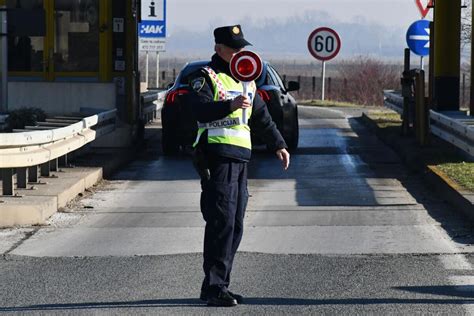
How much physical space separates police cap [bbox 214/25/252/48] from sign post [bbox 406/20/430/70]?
51.2ft

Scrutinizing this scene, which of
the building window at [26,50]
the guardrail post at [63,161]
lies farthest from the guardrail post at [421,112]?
the building window at [26,50]

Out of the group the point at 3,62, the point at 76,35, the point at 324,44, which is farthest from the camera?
the point at 324,44

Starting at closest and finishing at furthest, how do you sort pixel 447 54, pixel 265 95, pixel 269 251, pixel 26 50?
1. pixel 269 251
2. pixel 265 95
3. pixel 26 50
4. pixel 447 54

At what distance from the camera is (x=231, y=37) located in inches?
330

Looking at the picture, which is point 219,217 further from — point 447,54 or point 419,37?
point 419,37

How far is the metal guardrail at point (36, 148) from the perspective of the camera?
1288 cm

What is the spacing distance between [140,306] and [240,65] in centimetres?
169

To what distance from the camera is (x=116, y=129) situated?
19.5 metres

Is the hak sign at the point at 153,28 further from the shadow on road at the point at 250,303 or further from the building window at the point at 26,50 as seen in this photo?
the shadow on road at the point at 250,303

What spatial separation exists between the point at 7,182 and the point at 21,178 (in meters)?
0.68

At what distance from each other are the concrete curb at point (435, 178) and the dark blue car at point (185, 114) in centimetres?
175

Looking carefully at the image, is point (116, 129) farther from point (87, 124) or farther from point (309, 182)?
point (309, 182)

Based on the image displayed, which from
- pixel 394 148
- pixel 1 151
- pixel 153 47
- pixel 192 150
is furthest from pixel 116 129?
pixel 153 47

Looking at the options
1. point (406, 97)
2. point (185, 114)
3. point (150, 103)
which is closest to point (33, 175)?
point (185, 114)
